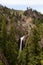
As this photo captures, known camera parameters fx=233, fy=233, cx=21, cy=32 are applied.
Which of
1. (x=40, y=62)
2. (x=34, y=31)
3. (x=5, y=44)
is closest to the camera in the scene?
(x=40, y=62)

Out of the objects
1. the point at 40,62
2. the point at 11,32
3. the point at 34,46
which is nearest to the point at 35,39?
the point at 34,46

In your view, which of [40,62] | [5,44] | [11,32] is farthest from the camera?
[11,32]

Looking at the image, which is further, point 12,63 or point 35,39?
point 12,63

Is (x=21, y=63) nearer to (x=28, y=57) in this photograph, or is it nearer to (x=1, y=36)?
(x=28, y=57)

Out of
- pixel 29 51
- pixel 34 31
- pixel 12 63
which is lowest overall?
pixel 12 63

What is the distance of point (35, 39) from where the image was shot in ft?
207

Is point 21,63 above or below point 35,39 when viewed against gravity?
below

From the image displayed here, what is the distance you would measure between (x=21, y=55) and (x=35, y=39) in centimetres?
579

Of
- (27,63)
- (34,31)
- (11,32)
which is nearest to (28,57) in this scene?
(27,63)

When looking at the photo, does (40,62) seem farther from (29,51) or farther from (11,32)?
(11,32)

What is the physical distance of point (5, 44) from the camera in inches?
2790

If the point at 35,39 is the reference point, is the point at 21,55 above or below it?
below

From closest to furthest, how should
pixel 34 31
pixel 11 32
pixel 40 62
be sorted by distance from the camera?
pixel 40 62 < pixel 34 31 < pixel 11 32

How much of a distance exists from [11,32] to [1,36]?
25.5ft
